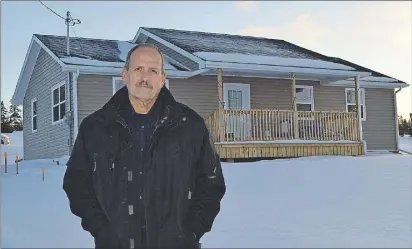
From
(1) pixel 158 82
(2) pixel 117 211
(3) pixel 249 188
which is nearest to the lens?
(2) pixel 117 211

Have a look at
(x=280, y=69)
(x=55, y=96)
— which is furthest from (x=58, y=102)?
(x=280, y=69)

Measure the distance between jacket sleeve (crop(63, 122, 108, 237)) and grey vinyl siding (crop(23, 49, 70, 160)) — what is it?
1419cm

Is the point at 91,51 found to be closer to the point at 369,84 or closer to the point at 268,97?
the point at 268,97

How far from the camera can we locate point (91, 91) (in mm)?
15766

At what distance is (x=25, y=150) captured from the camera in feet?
73.1

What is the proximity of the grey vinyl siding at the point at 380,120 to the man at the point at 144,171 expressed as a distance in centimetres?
1919

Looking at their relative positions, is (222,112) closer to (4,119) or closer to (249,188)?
(249,188)

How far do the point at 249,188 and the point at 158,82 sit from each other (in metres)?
6.79

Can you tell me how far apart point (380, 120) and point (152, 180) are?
2019cm

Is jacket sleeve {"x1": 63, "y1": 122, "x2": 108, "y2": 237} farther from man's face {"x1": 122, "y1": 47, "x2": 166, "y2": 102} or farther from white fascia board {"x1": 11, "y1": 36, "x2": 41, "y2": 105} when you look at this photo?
white fascia board {"x1": 11, "y1": 36, "x2": 41, "y2": 105}

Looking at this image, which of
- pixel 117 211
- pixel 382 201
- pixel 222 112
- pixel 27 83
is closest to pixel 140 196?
pixel 117 211

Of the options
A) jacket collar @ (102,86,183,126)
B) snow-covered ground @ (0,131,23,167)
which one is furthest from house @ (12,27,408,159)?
jacket collar @ (102,86,183,126)

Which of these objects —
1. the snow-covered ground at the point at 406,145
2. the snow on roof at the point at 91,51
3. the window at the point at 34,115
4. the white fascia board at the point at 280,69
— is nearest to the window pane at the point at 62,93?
the snow on roof at the point at 91,51

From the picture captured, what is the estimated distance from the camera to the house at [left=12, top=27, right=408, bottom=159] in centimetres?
1552
